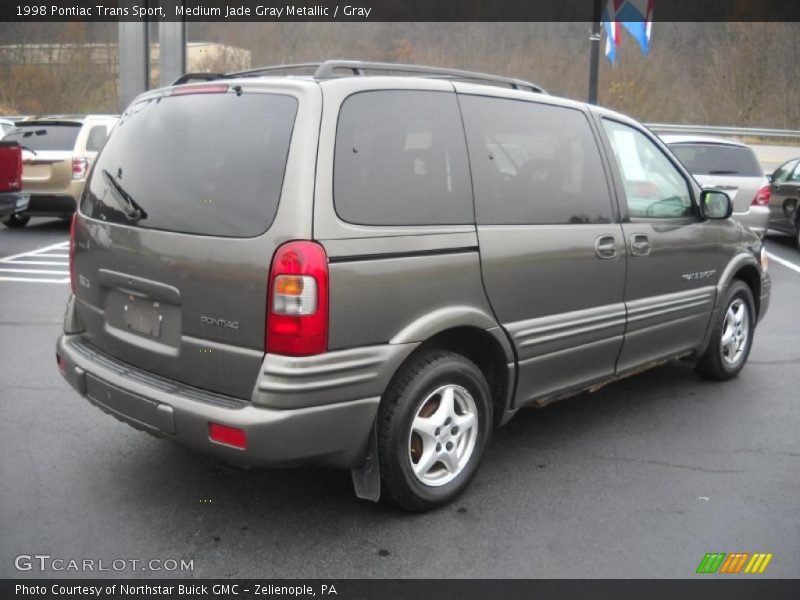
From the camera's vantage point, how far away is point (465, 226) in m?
3.39

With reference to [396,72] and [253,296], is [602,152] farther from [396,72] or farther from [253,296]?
[253,296]

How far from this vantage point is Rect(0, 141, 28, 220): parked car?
9812mm

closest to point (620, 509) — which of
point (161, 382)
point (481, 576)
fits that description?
point (481, 576)

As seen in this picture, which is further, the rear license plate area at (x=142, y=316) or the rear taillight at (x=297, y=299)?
the rear license plate area at (x=142, y=316)

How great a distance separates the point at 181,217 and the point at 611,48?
16.9 meters

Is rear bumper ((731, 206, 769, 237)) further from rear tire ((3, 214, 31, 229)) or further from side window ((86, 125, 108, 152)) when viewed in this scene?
rear tire ((3, 214, 31, 229))

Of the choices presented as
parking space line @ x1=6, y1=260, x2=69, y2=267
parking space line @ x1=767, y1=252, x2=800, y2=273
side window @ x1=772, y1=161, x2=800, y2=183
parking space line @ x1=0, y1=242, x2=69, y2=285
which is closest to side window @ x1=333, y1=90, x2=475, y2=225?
parking space line @ x1=0, y1=242, x2=69, y2=285

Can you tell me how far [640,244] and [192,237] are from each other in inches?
95.6

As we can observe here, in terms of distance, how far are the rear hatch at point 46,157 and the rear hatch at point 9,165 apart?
209 cm

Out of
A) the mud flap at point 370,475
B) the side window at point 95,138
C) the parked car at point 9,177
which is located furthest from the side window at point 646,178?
the side window at point 95,138

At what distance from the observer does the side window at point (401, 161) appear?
3.04m

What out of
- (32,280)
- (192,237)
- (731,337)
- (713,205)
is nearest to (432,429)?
(192,237)

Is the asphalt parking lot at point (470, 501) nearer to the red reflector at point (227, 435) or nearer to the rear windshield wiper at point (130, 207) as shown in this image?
the red reflector at point (227, 435)

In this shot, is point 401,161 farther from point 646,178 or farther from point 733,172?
point 733,172
